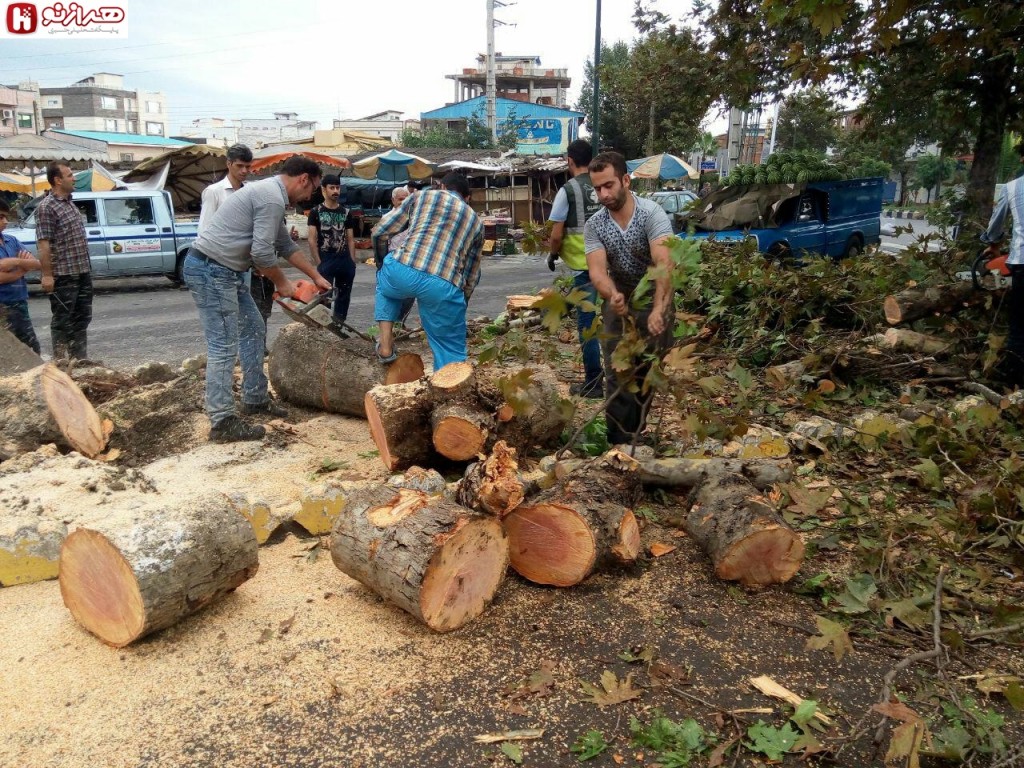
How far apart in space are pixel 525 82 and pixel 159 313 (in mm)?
61897

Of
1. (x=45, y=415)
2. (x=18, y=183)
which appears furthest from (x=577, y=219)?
(x=18, y=183)

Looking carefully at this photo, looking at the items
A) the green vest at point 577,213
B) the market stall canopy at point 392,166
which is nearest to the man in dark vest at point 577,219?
the green vest at point 577,213

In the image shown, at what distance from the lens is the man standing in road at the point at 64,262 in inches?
235

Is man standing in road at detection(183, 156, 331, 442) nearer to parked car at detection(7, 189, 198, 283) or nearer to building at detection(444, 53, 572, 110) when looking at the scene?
parked car at detection(7, 189, 198, 283)

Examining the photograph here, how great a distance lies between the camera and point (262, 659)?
2570mm

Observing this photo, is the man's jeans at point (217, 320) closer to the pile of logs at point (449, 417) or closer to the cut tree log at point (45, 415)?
the cut tree log at point (45, 415)

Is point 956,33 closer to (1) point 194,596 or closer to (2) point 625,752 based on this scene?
(2) point 625,752

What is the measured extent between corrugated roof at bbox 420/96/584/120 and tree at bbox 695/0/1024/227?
A: 38.5 m

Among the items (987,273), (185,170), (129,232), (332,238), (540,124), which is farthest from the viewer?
(540,124)

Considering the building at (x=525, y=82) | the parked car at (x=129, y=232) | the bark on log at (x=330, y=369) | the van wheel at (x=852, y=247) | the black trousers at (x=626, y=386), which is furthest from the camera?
the building at (x=525, y=82)

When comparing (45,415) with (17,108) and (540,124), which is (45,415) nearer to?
(540,124)

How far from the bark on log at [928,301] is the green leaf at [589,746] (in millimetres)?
4807

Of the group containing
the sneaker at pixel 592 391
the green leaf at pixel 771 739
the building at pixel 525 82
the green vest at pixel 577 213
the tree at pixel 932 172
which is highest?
the building at pixel 525 82

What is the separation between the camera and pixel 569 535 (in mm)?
2967
